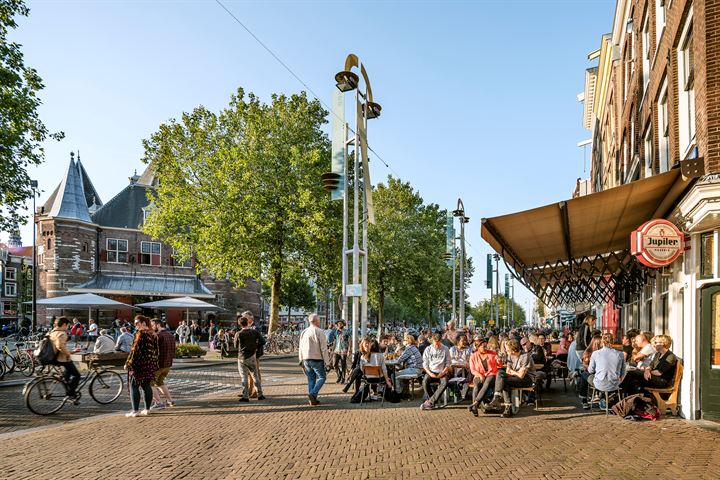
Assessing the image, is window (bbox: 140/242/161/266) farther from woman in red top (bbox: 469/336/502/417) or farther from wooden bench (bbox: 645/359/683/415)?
wooden bench (bbox: 645/359/683/415)

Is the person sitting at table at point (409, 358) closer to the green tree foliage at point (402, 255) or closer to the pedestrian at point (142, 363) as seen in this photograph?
the pedestrian at point (142, 363)

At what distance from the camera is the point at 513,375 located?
9.92 metres

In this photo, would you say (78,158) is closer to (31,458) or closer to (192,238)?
(192,238)

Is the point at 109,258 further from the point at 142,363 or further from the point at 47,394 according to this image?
the point at 142,363

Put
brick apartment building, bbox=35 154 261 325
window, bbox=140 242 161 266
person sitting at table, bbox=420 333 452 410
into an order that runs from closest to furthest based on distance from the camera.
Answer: person sitting at table, bbox=420 333 452 410, brick apartment building, bbox=35 154 261 325, window, bbox=140 242 161 266

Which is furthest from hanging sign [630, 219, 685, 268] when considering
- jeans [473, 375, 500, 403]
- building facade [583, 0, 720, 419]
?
jeans [473, 375, 500, 403]

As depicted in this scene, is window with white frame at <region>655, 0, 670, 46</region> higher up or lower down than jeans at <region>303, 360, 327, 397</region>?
higher up

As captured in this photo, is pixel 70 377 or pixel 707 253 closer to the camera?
pixel 707 253

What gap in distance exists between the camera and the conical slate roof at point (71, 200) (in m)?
43.0

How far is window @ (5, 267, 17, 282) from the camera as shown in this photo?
3059 inches

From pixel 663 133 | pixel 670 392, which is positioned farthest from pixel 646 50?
pixel 670 392

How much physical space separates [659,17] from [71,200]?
1667 inches

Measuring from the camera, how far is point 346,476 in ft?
19.6

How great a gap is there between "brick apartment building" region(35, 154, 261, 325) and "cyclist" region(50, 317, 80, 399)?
32388 mm
